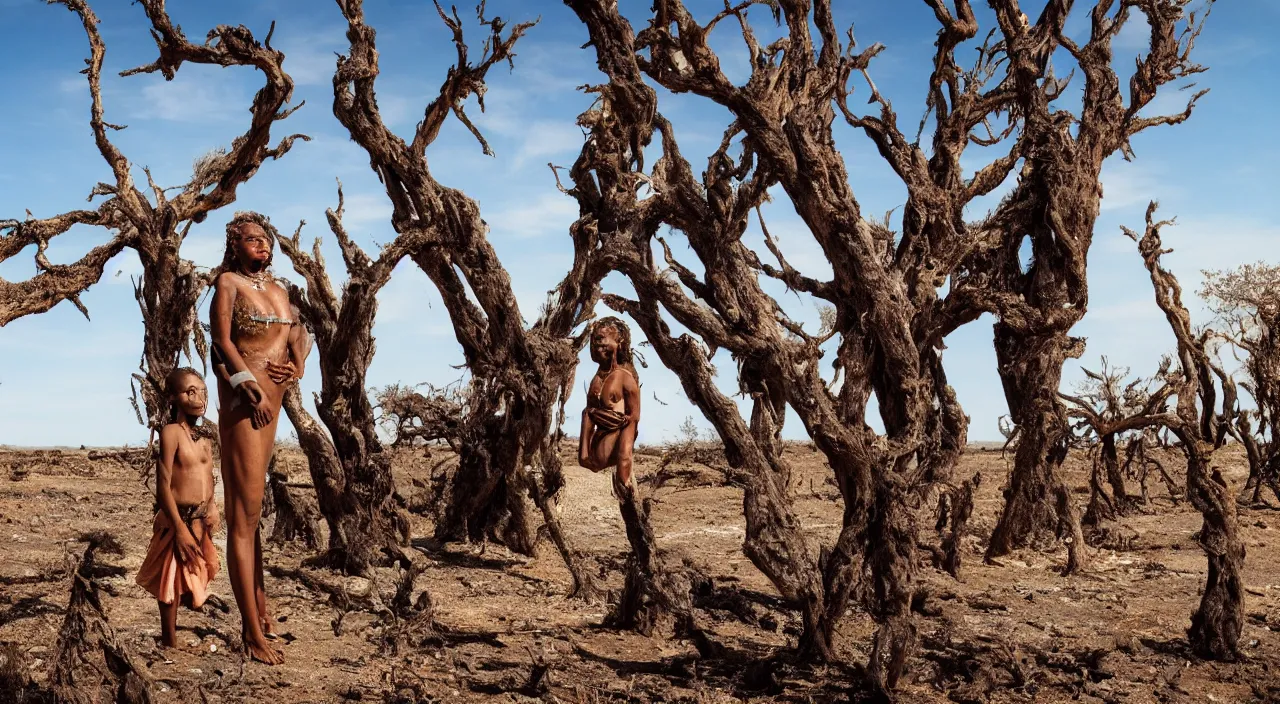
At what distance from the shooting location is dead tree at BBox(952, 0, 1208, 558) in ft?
37.9

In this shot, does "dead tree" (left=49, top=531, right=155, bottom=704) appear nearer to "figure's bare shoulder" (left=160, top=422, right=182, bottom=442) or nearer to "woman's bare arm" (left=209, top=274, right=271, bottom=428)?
"figure's bare shoulder" (left=160, top=422, right=182, bottom=442)

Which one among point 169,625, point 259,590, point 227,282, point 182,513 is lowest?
point 169,625

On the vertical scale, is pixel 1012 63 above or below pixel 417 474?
above

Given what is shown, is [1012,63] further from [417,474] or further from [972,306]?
[417,474]

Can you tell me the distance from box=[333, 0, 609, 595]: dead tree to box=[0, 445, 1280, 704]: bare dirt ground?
3.18 feet

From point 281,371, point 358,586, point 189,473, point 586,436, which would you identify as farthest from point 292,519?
point 281,371

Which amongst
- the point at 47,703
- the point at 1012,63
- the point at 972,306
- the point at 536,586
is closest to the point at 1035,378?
the point at 972,306

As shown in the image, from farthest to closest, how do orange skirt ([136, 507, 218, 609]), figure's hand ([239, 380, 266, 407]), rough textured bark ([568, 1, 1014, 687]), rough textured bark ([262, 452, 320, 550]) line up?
rough textured bark ([262, 452, 320, 550]) → rough textured bark ([568, 1, 1014, 687]) → orange skirt ([136, 507, 218, 609]) → figure's hand ([239, 380, 266, 407])

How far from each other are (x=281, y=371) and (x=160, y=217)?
11.1 feet

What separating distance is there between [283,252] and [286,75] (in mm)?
1440

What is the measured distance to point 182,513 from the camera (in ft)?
22.7

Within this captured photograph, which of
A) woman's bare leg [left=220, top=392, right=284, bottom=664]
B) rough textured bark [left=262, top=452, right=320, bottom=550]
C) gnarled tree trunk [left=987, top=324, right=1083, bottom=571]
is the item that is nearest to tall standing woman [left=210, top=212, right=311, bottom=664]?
woman's bare leg [left=220, top=392, right=284, bottom=664]

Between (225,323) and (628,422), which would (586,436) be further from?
(225,323)

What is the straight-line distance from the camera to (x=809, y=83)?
8.97 meters
